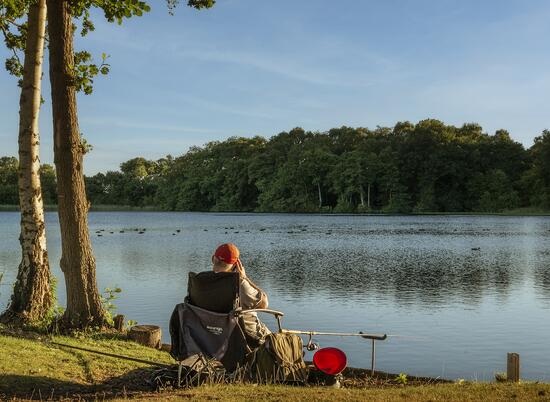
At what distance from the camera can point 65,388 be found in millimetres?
6082

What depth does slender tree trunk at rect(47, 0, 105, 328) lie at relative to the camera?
889cm

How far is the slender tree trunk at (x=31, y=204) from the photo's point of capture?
9.23 metres

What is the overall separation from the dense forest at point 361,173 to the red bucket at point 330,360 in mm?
90873

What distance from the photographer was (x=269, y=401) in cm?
525

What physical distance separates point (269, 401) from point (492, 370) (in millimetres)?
6245

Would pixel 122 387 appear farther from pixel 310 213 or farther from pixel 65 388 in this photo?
pixel 310 213

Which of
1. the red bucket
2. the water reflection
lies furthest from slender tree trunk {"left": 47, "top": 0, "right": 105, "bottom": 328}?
the water reflection

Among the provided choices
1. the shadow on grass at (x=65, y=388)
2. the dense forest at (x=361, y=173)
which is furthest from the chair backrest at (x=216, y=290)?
the dense forest at (x=361, y=173)

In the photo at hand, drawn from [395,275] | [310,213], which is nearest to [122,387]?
[395,275]

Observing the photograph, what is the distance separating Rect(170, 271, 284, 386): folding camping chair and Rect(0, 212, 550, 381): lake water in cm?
476

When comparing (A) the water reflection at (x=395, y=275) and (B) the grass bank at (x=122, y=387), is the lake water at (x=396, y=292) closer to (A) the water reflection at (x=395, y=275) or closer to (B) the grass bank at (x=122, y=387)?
(A) the water reflection at (x=395, y=275)

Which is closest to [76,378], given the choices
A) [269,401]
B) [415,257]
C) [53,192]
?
[269,401]

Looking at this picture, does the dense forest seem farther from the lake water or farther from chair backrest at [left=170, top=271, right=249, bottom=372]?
chair backrest at [left=170, top=271, right=249, bottom=372]

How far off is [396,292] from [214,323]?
13923 millimetres
